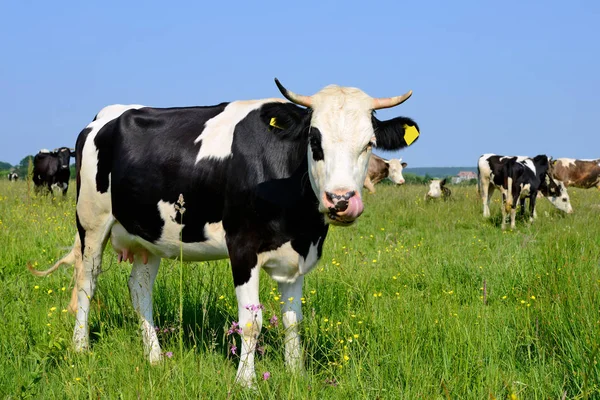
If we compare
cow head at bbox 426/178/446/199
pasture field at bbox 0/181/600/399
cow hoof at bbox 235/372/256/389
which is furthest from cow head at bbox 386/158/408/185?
cow hoof at bbox 235/372/256/389

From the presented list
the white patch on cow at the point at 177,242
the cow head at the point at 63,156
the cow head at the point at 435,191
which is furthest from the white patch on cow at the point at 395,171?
the white patch on cow at the point at 177,242

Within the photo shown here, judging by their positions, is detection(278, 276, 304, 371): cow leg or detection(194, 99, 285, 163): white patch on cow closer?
detection(278, 276, 304, 371): cow leg

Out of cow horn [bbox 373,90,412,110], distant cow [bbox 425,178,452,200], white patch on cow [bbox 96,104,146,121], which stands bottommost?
distant cow [bbox 425,178,452,200]

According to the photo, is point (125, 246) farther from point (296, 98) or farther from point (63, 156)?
point (63, 156)

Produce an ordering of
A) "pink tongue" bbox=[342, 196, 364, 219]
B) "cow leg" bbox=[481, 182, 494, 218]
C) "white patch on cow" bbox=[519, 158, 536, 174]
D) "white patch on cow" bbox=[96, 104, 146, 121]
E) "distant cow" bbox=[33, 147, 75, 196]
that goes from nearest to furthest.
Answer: "pink tongue" bbox=[342, 196, 364, 219], "white patch on cow" bbox=[96, 104, 146, 121], "cow leg" bbox=[481, 182, 494, 218], "white patch on cow" bbox=[519, 158, 536, 174], "distant cow" bbox=[33, 147, 75, 196]

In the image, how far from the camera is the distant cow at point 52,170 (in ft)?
64.5

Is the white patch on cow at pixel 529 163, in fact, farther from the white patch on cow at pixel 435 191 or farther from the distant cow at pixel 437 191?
the white patch on cow at pixel 435 191

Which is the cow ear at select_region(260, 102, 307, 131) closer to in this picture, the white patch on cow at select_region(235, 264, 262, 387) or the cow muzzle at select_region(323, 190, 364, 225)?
the cow muzzle at select_region(323, 190, 364, 225)

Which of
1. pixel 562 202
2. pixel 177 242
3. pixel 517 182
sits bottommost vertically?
pixel 562 202

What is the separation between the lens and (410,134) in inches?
183

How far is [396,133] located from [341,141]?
759 millimetres

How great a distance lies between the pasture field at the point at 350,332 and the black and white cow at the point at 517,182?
7.39m

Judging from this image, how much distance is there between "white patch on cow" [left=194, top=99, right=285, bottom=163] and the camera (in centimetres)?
475

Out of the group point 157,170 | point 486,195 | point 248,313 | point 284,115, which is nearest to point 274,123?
point 284,115
